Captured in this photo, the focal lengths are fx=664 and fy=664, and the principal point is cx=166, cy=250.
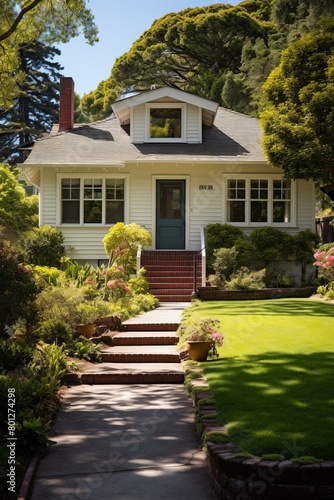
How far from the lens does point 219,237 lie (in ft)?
69.8

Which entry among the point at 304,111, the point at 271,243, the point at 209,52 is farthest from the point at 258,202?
the point at 209,52

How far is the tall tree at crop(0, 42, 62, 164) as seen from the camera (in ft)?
163

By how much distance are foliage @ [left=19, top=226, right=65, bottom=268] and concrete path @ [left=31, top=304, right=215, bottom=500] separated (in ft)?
40.8

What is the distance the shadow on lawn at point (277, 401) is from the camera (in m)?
5.51

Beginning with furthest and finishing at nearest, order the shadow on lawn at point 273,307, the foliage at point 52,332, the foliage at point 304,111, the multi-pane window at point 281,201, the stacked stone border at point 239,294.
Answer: the multi-pane window at point 281,201 → the foliage at point 304,111 → the stacked stone border at point 239,294 → the shadow on lawn at point 273,307 → the foliage at point 52,332

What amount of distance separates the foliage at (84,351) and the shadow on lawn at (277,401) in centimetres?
228

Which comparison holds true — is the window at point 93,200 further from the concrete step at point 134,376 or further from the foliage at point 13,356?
the foliage at point 13,356

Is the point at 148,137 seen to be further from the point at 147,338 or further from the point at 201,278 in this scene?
the point at 147,338

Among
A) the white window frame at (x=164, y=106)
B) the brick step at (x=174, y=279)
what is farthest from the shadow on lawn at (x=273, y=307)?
the white window frame at (x=164, y=106)

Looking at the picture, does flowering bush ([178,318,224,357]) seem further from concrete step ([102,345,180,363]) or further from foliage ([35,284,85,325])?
foliage ([35,284,85,325])

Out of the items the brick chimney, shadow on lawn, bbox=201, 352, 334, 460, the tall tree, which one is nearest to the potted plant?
shadow on lawn, bbox=201, 352, 334, 460

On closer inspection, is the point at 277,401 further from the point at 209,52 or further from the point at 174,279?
the point at 209,52

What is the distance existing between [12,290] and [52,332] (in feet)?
7.73

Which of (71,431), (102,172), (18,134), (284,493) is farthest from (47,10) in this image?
(18,134)
